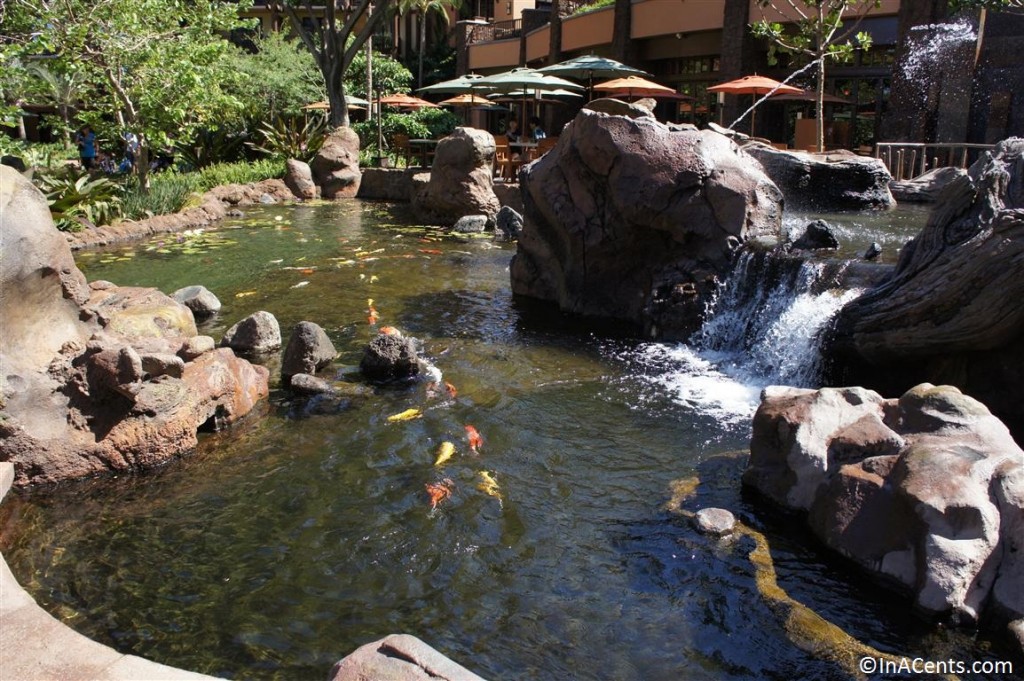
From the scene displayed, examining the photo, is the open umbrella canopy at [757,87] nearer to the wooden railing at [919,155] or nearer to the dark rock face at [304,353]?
the wooden railing at [919,155]

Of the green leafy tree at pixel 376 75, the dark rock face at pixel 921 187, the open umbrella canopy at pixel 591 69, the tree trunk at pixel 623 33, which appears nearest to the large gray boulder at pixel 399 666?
the dark rock face at pixel 921 187

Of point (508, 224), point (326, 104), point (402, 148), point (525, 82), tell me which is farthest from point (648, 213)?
point (326, 104)

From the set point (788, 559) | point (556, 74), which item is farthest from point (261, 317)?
point (556, 74)

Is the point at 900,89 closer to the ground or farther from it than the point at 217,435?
farther from it

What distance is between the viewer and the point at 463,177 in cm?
1809

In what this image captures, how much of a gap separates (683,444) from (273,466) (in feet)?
10.4

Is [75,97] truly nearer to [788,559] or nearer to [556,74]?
[556,74]

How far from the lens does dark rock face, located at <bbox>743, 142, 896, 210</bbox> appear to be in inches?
580

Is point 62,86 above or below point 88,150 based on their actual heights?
above

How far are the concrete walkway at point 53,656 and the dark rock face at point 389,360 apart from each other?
4.60m

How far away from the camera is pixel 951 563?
14.1ft

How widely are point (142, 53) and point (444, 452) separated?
11.9 m

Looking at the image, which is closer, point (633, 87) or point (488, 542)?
point (488, 542)

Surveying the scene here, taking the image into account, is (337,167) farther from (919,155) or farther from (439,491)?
(439,491)
